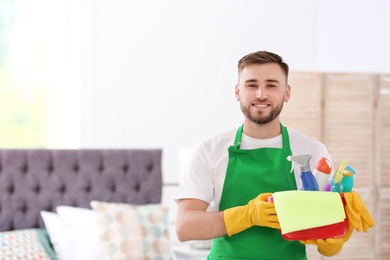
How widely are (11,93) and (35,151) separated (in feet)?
4.38

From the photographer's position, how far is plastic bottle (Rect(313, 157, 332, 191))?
1646 mm

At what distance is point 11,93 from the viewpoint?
200 inches

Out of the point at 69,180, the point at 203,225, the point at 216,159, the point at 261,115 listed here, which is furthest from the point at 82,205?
the point at 261,115

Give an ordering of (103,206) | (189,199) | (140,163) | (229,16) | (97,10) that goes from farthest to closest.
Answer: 1. (229,16)
2. (97,10)
3. (140,163)
4. (103,206)
5. (189,199)

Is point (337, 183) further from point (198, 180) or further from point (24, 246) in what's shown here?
point (24, 246)

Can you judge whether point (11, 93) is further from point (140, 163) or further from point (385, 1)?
point (385, 1)

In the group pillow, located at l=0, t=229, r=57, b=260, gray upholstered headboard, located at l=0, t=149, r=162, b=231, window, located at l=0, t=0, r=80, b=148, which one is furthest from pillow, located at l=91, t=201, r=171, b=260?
window, located at l=0, t=0, r=80, b=148

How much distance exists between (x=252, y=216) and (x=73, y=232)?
224 centimetres

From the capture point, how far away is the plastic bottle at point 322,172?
165 centimetres

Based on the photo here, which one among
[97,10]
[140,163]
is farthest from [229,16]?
[140,163]

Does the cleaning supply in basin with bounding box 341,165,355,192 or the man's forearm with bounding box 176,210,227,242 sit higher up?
the cleaning supply in basin with bounding box 341,165,355,192

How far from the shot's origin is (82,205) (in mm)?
3873

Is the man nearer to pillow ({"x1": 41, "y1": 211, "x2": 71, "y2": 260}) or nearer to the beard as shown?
the beard

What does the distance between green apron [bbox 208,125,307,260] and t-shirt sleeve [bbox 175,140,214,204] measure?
5cm
